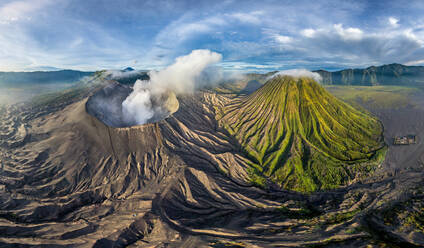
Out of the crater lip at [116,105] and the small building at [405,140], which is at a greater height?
the crater lip at [116,105]

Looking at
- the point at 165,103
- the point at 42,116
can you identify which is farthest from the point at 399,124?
the point at 42,116

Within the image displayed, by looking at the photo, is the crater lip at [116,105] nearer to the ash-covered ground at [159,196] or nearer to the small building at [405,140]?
the ash-covered ground at [159,196]

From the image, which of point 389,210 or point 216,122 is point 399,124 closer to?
point 389,210

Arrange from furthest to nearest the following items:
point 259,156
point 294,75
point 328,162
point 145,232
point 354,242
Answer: point 294,75 < point 259,156 < point 328,162 < point 145,232 < point 354,242

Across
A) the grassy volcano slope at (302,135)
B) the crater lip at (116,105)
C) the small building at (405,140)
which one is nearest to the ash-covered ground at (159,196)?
the grassy volcano slope at (302,135)

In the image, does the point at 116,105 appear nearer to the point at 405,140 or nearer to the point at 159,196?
the point at 159,196

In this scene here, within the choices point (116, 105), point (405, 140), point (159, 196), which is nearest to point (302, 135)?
point (405, 140)
